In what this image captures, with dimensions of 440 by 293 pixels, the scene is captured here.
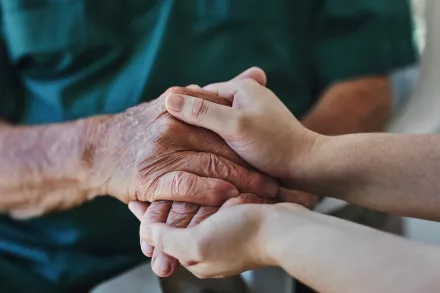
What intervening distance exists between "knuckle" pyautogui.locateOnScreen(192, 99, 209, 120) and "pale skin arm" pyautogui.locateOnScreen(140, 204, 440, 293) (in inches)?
5.9

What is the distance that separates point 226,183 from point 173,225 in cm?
8

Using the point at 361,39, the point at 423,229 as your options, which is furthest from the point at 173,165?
the point at 361,39

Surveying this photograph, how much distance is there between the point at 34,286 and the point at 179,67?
40 centimetres

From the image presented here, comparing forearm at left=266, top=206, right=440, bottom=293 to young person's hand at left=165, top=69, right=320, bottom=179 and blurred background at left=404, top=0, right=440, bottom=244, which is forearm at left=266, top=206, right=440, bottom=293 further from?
blurred background at left=404, top=0, right=440, bottom=244

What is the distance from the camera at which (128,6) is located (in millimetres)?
1099

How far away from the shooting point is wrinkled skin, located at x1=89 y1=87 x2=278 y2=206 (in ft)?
2.77

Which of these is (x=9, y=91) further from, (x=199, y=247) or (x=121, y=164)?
(x=199, y=247)

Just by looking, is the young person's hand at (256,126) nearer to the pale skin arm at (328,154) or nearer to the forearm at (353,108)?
the pale skin arm at (328,154)

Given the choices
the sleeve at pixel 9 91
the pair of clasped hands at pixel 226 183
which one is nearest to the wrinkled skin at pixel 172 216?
the pair of clasped hands at pixel 226 183

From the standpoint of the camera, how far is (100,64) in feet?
3.59

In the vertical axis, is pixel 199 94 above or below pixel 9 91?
above

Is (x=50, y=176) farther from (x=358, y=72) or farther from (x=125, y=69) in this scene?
(x=358, y=72)

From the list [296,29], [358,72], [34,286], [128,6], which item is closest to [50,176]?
[34,286]

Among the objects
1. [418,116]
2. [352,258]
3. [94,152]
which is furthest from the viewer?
[418,116]
